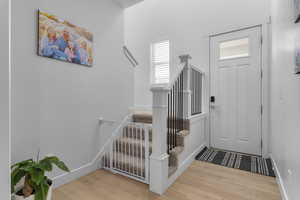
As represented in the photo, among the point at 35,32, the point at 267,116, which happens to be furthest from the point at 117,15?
the point at 267,116

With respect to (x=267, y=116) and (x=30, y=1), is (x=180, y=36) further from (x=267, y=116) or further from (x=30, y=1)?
(x=30, y=1)

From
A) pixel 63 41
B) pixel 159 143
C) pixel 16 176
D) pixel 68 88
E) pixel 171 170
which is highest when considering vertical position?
pixel 63 41

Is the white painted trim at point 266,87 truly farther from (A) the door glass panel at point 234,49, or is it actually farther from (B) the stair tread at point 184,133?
(B) the stair tread at point 184,133

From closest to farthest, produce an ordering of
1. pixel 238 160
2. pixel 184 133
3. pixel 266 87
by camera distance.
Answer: pixel 184 133 < pixel 238 160 < pixel 266 87

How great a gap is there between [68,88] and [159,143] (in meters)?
1.44

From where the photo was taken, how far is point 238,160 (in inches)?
109

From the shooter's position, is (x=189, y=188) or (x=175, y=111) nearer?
(x=189, y=188)

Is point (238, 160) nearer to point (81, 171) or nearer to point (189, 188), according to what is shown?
point (189, 188)

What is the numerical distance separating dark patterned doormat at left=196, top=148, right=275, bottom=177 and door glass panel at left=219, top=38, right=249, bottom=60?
1.93 metres

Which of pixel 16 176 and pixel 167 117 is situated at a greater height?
pixel 167 117

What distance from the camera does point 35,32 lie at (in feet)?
5.92

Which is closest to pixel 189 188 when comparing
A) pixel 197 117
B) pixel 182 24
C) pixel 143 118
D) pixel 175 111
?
pixel 175 111

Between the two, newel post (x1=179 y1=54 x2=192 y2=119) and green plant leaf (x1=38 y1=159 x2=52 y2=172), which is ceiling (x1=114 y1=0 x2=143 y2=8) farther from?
green plant leaf (x1=38 y1=159 x2=52 y2=172)

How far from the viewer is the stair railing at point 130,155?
2.09 meters
